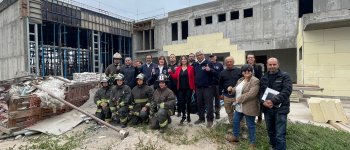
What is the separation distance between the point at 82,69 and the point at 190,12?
37.3ft

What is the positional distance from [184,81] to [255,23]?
1378cm

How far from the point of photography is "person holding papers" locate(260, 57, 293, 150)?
443cm

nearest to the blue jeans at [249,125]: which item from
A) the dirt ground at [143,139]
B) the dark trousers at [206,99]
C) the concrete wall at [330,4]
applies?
the dirt ground at [143,139]

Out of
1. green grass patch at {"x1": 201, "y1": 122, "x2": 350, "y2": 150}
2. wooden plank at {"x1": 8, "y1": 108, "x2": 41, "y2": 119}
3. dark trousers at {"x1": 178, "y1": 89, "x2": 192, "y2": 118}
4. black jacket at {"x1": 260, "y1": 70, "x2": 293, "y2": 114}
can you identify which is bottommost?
green grass patch at {"x1": 201, "y1": 122, "x2": 350, "y2": 150}

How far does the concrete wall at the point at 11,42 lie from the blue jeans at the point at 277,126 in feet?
57.9

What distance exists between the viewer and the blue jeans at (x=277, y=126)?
452 cm

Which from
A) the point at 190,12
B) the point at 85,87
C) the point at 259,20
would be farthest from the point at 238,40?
the point at 85,87

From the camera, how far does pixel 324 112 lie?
7.94 m

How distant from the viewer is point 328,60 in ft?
37.3

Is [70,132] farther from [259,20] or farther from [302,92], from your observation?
[259,20]

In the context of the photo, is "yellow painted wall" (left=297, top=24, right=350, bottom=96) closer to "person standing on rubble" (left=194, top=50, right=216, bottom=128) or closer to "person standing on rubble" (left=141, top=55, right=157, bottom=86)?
"person standing on rubble" (left=194, top=50, right=216, bottom=128)

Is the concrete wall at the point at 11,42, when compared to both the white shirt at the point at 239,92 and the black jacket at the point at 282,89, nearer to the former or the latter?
the white shirt at the point at 239,92

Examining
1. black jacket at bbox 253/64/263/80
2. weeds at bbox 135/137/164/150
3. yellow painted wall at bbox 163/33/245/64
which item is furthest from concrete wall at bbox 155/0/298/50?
weeds at bbox 135/137/164/150

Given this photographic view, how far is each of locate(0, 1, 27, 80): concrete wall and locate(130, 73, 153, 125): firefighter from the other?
14.6 m
